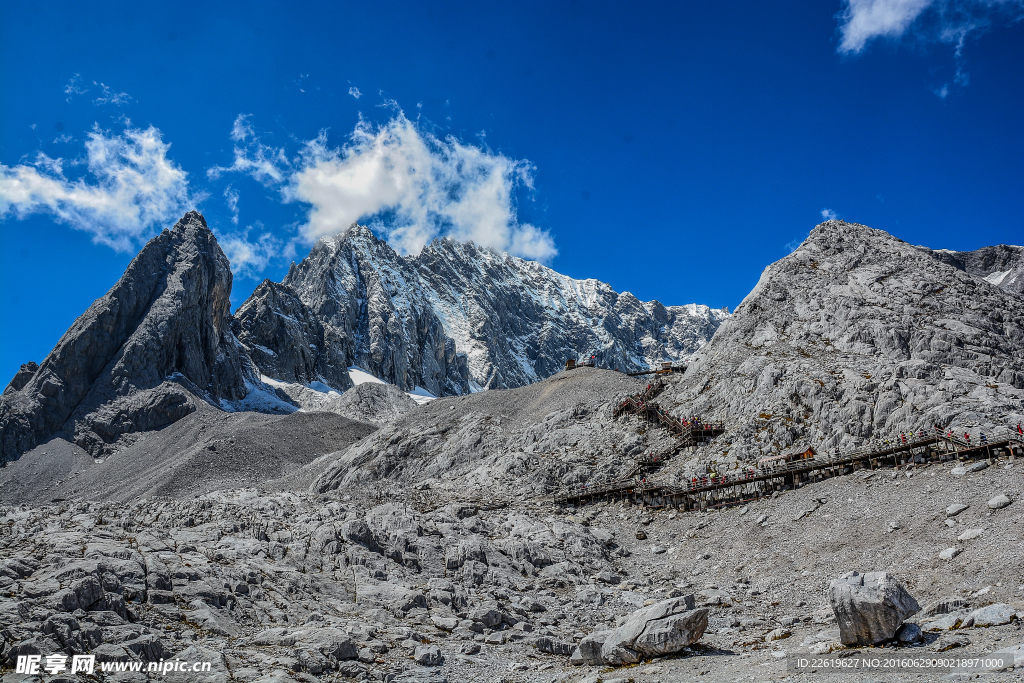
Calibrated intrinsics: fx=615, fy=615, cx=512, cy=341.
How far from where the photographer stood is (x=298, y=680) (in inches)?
644

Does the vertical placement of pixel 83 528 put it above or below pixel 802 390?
below

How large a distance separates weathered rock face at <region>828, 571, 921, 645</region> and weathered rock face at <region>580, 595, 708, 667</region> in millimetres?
3656

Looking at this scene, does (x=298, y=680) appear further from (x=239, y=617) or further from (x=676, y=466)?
(x=676, y=466)

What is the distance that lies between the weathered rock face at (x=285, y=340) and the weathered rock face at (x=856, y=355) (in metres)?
123

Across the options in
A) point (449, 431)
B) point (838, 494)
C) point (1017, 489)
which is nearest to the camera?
point (1017, 489)

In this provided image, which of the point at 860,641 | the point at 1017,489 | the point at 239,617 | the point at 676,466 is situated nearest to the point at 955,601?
the point at 860,641

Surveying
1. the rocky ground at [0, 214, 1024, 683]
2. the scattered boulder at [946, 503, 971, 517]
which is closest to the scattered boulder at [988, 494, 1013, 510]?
the rocky ground at [0, 214, 1024, 683]

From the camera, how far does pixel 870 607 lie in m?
14.4

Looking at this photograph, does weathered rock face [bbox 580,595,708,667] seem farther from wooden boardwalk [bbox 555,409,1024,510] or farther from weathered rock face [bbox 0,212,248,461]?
weathered rock face [bbox 0,212,248,461]

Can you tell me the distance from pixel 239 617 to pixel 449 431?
3797 cm

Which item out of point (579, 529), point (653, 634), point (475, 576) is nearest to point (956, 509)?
point (653, 634)

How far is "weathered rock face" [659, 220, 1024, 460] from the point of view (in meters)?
38.0

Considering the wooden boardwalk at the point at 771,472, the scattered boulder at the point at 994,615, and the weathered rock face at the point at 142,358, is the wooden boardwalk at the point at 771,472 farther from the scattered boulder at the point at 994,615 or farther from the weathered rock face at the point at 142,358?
the weathered rock face at the point at 142,358

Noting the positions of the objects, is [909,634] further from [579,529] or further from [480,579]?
[579,529]
